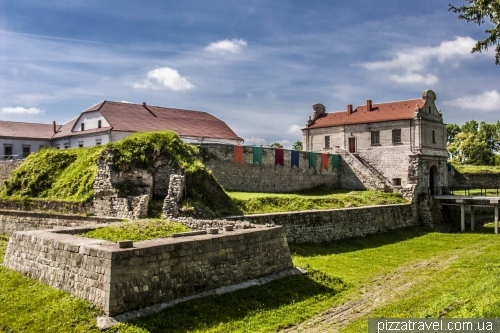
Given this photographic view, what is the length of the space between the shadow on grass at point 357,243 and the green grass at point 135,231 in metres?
6.28

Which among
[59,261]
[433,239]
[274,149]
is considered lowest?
[433,239]

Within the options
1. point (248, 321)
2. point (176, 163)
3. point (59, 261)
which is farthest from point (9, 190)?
point (248, 321)

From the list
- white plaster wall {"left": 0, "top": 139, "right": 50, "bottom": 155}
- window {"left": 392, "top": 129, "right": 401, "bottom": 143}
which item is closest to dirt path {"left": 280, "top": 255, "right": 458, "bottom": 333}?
window {"left": 392, "top": 129, "right": 401, "bottom": 143}

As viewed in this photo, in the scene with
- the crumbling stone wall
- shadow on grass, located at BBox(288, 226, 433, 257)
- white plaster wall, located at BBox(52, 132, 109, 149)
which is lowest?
shadow on grass, located at BBox(288, 226, 433, 257)

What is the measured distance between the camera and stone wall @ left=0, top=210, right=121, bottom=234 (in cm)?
1758

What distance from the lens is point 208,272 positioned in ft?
34.4

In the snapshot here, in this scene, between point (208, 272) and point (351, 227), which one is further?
point (351, 227)

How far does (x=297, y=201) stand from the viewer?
22359 millimetres

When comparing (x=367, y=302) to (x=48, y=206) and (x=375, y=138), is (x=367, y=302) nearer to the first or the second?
(x=48, y=206)

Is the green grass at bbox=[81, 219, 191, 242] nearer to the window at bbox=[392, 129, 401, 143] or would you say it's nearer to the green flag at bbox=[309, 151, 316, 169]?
the green flag at bbox=[309, 151, 316, 169]

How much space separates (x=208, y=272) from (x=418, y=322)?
4.76 m

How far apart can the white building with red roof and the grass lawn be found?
1722cm

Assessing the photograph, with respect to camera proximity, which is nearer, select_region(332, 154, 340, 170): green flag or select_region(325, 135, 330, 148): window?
select_region(332, 154, 340, 170): green flag

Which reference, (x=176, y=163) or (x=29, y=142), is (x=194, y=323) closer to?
(x=176, y=163)
